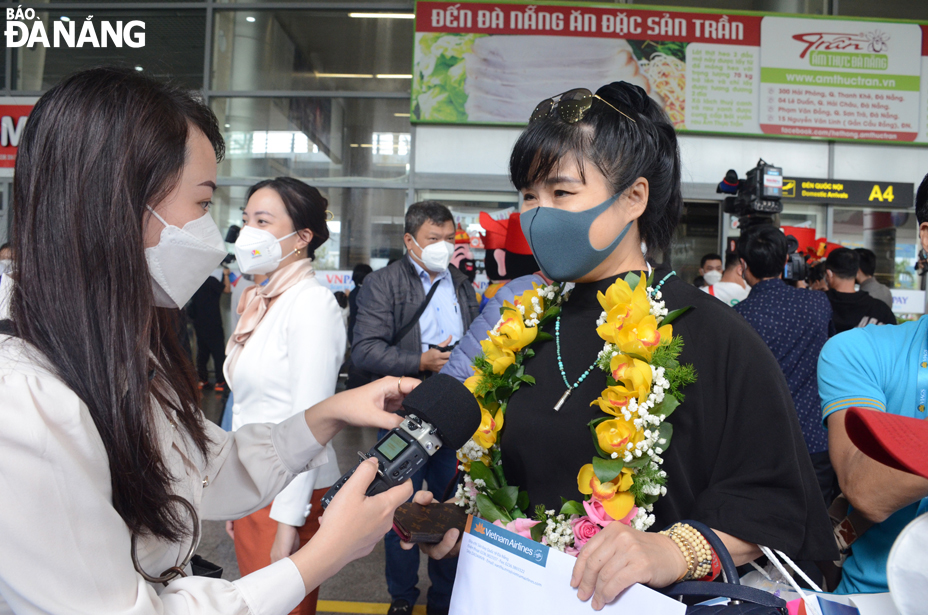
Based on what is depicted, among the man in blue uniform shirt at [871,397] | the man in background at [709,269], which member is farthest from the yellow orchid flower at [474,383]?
the man in background at [709,269]

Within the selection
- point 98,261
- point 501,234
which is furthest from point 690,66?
point 98,261

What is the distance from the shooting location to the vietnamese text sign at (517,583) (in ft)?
3.36

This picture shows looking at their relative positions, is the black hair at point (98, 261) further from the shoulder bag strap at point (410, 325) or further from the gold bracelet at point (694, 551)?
the shoulder bag strap at point (410, 325)

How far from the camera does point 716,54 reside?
8.45 metres

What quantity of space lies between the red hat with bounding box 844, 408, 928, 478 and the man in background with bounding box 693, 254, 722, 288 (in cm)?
664

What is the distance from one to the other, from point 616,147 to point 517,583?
35.3 inches

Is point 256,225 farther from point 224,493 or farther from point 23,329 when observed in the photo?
point 23,329

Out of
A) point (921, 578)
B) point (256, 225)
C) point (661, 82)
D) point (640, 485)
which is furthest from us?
point (661, 82)

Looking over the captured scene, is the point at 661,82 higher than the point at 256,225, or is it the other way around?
the point at 661,82

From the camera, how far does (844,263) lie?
4512mm

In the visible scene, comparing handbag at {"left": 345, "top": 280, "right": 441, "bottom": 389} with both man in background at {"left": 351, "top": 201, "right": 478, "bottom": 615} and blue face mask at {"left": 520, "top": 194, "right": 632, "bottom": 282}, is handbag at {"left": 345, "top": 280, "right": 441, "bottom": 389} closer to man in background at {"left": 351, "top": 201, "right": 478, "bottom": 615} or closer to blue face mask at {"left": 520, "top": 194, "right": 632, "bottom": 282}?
man in background at {"left": 351, "top": 201, "right": 478, "bottom": 615}

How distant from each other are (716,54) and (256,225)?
7.73 metres

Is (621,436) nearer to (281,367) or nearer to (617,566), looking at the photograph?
(617,566)

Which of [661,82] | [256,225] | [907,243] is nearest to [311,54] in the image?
[661,82]
